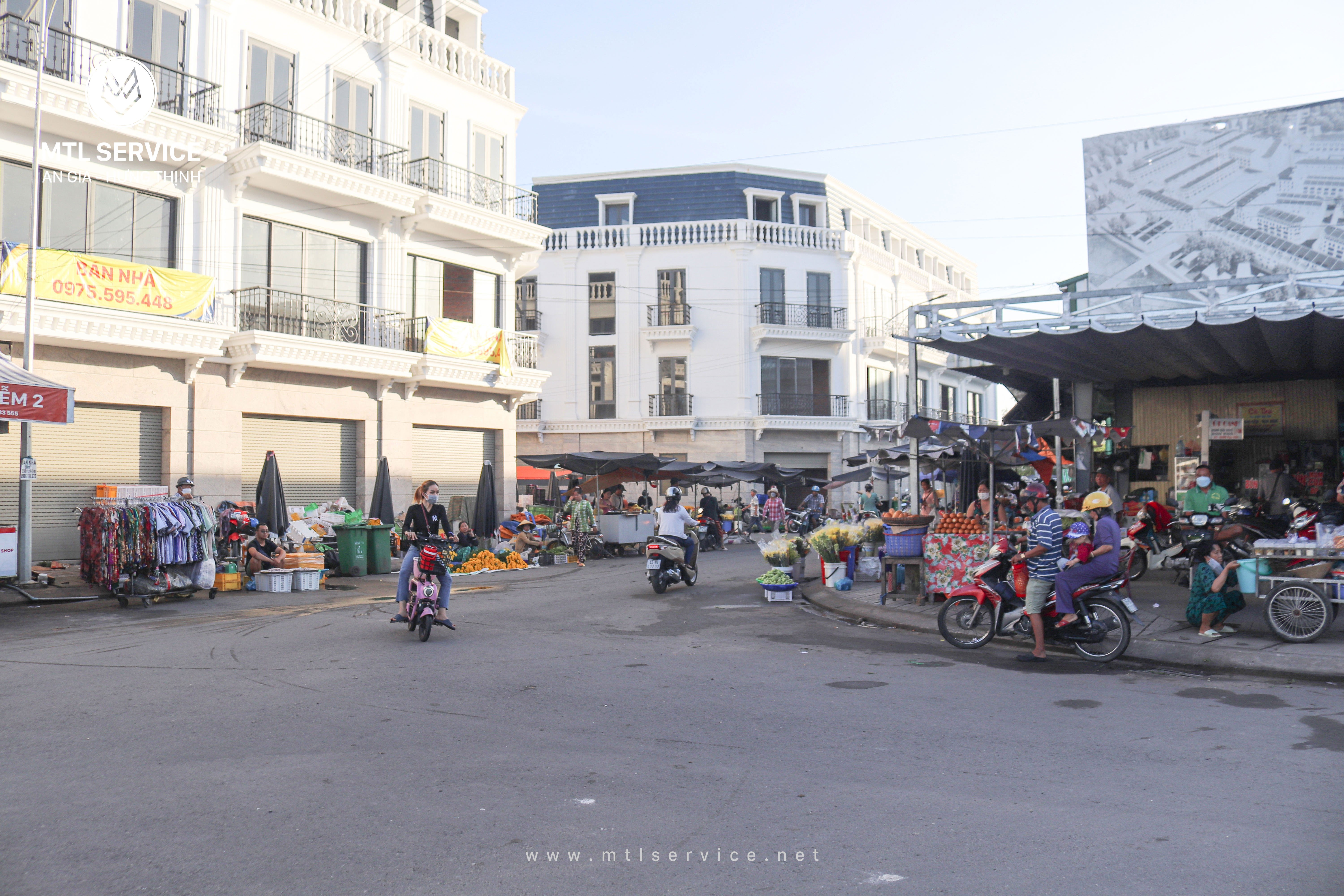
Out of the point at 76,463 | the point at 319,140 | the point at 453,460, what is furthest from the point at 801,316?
the point at 76,463

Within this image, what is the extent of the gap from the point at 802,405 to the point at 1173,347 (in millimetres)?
Result: 25774

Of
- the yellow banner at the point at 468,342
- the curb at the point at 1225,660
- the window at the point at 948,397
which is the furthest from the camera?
the window at the point at 948,397

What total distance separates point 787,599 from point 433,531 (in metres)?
5.95

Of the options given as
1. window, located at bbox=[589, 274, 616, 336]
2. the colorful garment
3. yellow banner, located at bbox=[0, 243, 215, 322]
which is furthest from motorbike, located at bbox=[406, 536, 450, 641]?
window, located at bbox=[589, 274, 616, 336]

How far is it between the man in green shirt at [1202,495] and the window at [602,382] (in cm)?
2724

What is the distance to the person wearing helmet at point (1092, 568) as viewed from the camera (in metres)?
9.28

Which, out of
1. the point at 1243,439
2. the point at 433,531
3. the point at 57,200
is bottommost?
the point at 433,531

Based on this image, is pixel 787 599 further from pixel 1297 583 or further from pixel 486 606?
pixel 1297 583

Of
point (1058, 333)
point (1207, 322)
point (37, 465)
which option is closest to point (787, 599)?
point (1058, 333)

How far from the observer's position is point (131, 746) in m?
5.97

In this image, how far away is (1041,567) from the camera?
9.48 metres

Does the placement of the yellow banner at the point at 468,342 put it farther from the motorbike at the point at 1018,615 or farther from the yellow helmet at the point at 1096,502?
the yellow helmet at the point at 1096,502

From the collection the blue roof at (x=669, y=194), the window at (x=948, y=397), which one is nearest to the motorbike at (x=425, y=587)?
the blue roof at (x=669, y=194)

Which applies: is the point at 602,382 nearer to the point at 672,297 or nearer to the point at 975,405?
the point at 672,297
